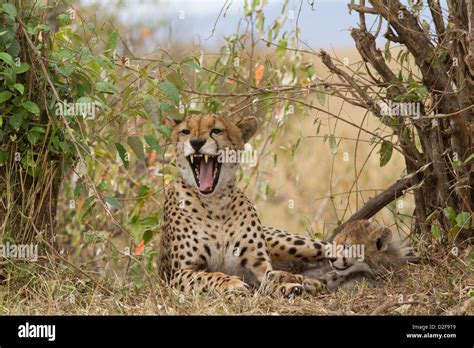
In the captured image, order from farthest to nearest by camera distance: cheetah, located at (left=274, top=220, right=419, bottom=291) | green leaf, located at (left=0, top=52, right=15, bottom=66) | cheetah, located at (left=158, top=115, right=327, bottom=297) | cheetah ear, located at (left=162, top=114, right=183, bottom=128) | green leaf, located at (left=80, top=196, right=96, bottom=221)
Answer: cheetah ear, located at (left=162, top=114, right=183, bottom=128) < cheetah, located at (left=158, top=115, right=327, bottom=297) < cheetah, located at (left=274, top=220, right=419, bottom=291) < green leaf, located at (left=80, top=196, right=96, bottom=221) < green leaf, located at (left=0, top=52, right=15, bottom=66)

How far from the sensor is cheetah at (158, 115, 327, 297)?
256 inches

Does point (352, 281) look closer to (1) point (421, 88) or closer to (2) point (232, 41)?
(1) point (421, 88)

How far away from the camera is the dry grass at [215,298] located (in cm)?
545

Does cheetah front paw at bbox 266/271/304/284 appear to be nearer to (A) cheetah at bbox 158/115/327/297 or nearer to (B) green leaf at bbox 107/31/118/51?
(A) cheetah at bbox 158/115/327/297

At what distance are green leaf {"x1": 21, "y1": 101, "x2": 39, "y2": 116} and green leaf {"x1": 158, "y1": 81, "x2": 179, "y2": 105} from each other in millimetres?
739

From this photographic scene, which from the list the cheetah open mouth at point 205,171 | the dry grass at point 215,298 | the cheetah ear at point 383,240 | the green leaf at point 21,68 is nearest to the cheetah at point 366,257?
the cheetah ear at point 383,240

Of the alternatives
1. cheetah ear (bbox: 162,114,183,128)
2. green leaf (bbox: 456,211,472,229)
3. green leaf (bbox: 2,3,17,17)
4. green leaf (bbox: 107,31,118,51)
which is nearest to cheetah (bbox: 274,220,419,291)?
green leaf (bbox: 456,211,472,229)

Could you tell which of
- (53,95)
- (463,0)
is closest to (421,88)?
(463,0)

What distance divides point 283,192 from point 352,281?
7.01 metres

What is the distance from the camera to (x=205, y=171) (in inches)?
258

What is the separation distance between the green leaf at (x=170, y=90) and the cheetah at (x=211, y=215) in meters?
0.59

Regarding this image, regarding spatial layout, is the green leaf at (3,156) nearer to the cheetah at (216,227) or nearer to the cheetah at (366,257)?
the cheetah at (216,227)

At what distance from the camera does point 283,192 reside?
43.5 feet
